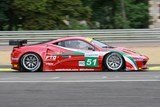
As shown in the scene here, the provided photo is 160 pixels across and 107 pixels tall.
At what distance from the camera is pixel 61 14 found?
90.8 ft

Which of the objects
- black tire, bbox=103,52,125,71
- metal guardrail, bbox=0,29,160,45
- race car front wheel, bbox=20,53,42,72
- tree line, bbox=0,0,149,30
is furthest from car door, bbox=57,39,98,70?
tree line, bbox=0,0,149,30

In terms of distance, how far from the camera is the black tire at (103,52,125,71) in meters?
17.0

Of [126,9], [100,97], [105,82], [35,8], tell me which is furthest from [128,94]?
[126,9]

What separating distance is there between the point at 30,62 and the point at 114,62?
2.64 meters

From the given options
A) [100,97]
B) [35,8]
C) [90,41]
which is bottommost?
[100,97]

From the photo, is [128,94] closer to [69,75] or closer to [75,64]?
[69,75]

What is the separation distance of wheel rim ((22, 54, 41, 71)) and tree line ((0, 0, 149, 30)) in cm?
972

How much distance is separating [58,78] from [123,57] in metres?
2.94

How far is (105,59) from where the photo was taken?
672 inches

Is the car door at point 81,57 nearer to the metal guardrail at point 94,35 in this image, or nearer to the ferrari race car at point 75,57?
the ferrari race car at point 75,57

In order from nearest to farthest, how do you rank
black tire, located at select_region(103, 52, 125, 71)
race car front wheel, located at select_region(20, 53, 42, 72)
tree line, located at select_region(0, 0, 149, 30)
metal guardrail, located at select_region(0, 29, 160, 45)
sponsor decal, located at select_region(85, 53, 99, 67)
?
black tire, located at select_region(103, 52, 125, 71) < sponsor decal, located at select_region(85, 53, 99, 67) < race car front wheel, located at select_region(20, 53, 42, 72) < metal guardrail, located at select_region(0, 29, 160, 45) < tree line, located at select_region(0, 0, 149, 30)

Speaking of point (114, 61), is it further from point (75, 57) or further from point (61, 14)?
point (61, 14)

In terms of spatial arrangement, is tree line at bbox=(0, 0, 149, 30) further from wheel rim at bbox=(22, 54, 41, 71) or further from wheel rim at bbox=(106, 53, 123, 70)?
wheel rim at bbox=(106, 53, 123, 70)

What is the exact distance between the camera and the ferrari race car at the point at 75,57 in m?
17.0
